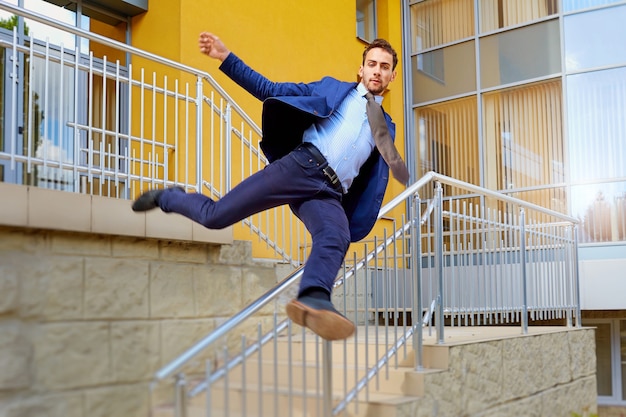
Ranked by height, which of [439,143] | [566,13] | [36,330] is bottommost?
[36,330]

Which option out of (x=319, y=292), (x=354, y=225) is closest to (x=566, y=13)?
(x=354, y=225)

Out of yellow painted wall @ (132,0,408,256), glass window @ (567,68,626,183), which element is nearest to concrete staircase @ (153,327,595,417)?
yellow painted wall @ (132,0,408,256)

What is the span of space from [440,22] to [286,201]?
8460 millimetres

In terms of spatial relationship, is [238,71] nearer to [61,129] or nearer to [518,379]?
[61,129]

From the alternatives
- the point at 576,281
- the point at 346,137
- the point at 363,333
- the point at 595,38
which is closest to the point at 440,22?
the point at 595,38

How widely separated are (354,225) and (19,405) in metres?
1.94

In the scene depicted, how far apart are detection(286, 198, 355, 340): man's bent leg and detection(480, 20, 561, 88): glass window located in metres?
7.37

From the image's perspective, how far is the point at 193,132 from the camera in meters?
6.78

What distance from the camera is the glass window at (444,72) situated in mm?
10688

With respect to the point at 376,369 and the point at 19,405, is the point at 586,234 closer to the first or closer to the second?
the point at 376,369

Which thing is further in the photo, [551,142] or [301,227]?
[551,142]

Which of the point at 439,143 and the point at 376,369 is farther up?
the point at 439,143

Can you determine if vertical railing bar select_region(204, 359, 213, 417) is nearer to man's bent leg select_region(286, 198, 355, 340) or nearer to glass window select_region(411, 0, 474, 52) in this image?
man's bent leg select_region(286, 198, 355, 340)

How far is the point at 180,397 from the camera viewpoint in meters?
2.64
